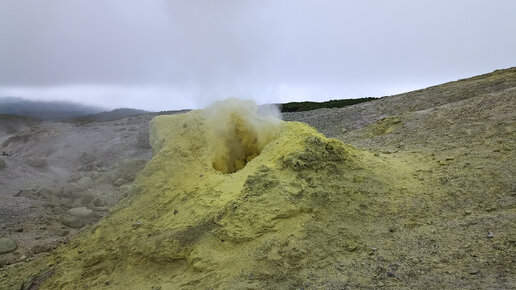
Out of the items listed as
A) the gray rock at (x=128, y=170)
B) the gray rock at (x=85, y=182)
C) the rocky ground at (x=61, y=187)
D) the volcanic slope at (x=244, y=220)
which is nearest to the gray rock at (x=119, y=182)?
the rocky ground at (x=61, y=187)

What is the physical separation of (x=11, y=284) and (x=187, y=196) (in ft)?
10.4

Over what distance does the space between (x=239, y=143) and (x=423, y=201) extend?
3.53m

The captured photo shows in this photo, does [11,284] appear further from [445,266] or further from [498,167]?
[498,167]

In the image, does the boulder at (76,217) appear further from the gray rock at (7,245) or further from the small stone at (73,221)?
the gray rock at (7,245)

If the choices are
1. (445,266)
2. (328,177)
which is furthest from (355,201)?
(445,266)

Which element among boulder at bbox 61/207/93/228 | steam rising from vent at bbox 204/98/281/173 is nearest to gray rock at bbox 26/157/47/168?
boulder at bbox 61/207/93/228

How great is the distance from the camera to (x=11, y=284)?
241 inches

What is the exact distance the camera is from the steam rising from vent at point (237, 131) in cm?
717

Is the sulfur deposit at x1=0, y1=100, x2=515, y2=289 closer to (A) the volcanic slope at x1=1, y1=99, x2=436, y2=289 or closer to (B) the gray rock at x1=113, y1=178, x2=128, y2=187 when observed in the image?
(A) the volcanic slope at x1=1, y1=99, x2=436, y2=289

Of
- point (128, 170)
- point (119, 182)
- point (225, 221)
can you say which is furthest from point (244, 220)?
point (128, 170)

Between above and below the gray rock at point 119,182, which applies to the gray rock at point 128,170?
above

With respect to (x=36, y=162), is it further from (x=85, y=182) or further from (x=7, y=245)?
(x=7, y=245)

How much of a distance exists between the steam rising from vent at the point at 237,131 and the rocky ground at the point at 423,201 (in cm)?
214

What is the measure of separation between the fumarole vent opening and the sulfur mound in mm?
198
